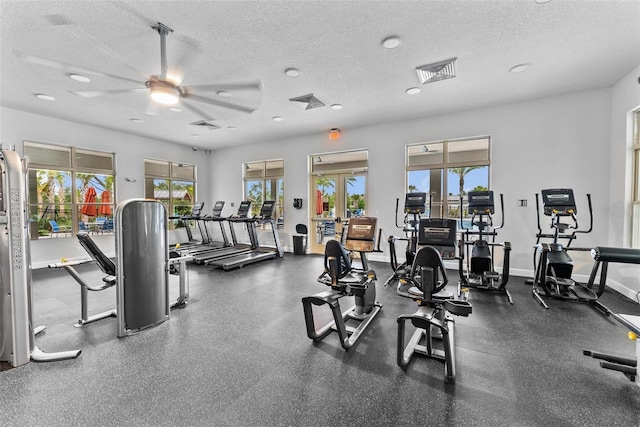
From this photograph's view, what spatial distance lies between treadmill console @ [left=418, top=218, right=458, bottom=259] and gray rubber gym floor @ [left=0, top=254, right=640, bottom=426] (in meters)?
0.87

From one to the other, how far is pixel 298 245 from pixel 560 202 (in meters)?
5.64

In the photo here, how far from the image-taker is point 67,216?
642 centimetres

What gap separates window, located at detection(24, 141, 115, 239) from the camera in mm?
5988

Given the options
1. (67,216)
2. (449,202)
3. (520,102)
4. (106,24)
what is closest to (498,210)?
(449,202)

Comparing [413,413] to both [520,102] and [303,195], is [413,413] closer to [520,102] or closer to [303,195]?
[520,102]

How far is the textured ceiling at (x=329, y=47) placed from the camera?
8.87 feet

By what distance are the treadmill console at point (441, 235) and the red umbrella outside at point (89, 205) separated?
7.77 metres

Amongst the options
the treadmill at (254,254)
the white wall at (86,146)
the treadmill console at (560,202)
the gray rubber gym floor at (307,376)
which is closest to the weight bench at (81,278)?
the gray rubber gym floor at (307,376)

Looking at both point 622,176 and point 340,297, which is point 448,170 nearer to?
point 622,176

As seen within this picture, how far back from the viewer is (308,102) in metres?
5.14

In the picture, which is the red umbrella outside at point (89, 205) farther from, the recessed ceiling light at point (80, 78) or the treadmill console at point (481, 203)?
the treadmill console at point (481, 203)

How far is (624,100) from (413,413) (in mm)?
5651

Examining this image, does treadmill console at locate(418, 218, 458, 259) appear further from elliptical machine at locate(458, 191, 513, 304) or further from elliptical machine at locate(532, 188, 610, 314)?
elliptical machine at locate(532, 188, 610, 314)

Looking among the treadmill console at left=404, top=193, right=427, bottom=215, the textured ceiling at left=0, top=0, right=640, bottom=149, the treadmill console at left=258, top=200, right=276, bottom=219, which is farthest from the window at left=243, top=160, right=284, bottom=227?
the treadmill console at left=404, top=193, right=427, bottom=215
